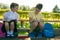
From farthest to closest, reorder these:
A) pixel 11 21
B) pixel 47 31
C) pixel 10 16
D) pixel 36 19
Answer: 1. pixel 47 31
2. pixel 36 19
3. pixel 10 16
4. pixel 11 21

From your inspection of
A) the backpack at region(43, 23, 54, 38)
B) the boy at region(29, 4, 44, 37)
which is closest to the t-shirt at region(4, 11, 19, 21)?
the boy at region(29, 4, 44, 37)

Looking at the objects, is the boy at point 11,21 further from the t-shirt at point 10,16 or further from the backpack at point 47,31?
the backpack at point 47,31

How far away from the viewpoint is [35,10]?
5457 mm

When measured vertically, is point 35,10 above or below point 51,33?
above

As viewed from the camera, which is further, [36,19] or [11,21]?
[36,19]

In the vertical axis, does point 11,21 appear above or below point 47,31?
above

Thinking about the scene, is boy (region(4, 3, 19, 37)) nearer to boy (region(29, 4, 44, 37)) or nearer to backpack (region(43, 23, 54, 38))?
boy (region(29, 4, 44, 37))

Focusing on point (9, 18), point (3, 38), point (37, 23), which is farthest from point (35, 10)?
point (3, 38)

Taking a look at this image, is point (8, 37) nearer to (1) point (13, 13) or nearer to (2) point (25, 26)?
(1) point (13, 13)

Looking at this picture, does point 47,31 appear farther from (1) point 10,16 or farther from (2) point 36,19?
(1) point 10,16

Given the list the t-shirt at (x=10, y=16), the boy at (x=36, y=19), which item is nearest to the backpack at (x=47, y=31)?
the boy at (x=36, y=19)

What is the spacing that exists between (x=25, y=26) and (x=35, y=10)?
4.00 ft

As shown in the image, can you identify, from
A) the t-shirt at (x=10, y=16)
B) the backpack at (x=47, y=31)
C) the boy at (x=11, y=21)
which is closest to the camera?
the boy at (x=11, y=21)

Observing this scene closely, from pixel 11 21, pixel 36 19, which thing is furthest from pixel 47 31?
pixel 11 21
